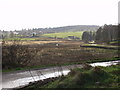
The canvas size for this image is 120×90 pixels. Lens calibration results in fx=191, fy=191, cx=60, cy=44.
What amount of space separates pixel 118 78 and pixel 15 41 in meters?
12.8

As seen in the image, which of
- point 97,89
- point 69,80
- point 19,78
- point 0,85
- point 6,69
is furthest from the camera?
point 6,69

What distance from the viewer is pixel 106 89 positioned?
8.88 metres

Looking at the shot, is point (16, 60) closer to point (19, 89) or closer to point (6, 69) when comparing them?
point (6, 69)

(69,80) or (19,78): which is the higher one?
(69,80)

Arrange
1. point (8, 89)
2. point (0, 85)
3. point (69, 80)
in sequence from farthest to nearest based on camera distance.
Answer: point (0, 85), point (8, 89), point (69, 80)

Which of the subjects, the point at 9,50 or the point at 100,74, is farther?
the point at 9,50

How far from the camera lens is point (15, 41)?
20.4 metres

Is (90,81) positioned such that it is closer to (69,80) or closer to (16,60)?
(69,80)

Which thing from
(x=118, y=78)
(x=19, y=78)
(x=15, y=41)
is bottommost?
(x=19, y=78)

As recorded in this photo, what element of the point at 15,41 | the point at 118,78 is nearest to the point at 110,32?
the point at 15,41

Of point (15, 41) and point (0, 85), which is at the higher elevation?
point (15, 41)

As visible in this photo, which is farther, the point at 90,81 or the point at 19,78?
the point at 19,78

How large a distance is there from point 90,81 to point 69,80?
1089mm

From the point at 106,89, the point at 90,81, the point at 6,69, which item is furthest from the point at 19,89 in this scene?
the point at 6,69
